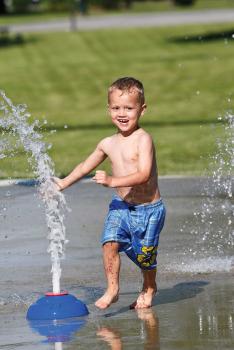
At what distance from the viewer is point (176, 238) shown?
9.02 meters

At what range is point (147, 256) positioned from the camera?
6383 millimetres

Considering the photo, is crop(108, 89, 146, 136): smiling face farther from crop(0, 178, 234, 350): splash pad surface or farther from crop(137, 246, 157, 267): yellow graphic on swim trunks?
crop(0, 178, 234, 350): splash pad surface

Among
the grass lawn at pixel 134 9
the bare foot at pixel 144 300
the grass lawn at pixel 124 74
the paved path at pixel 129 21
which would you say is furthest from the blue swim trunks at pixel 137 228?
the grass lawn at pixel 134 9

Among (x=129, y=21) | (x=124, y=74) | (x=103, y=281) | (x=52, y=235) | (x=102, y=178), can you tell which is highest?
(x=129, y=21)

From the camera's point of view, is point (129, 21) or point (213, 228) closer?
point (213, 228)

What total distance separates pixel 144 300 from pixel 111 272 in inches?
9.1

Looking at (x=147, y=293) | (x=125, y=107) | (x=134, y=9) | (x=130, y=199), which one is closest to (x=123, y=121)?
(x=125, y=107)

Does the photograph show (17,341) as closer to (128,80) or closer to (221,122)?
(128,80)

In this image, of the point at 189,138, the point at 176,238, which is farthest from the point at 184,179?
the point at 189,138

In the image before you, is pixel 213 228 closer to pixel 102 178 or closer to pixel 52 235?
pixel 52 235

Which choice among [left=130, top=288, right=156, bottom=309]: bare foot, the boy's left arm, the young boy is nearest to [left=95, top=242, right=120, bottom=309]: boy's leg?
the young boy

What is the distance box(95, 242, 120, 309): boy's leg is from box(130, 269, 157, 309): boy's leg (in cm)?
13

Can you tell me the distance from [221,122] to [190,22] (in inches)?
1044

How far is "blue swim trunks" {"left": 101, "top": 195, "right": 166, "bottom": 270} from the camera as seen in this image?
636 centimetres
